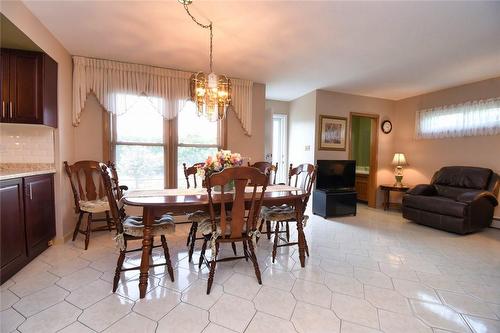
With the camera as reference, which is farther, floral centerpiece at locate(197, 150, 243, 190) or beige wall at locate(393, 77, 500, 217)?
beige wall at locate(393, 77, 500, 217)

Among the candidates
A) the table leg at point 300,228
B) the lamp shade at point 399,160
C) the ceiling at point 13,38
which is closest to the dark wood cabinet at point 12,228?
the ceiling at point 13,38

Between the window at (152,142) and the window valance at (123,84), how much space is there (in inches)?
3.8

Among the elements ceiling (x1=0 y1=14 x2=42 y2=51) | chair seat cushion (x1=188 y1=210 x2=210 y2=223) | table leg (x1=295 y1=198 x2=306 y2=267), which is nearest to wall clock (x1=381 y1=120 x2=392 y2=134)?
table leg (x1=295 y1=198 x2=306 y2=267)

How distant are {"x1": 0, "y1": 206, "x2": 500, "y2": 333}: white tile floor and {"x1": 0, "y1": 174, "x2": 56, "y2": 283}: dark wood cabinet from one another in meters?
0.14

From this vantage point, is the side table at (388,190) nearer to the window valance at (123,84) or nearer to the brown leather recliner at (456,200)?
the brown leather recliner at (456,200)

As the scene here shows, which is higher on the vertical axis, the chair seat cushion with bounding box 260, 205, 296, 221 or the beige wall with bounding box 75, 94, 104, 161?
the beige wall with bounding box 75, 94, 104, 161

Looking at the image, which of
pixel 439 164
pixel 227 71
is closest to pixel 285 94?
pixel 227 71

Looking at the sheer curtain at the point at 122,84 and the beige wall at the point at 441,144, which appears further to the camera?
the beige wall at the point at 441,144

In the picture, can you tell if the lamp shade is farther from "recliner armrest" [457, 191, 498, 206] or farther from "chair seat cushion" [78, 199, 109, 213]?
"chair seat cushion" [78, 199, 109, 213]

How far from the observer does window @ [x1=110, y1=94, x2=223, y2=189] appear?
3.58m

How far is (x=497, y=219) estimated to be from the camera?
3.82 meters

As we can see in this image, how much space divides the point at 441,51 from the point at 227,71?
9.38 feet

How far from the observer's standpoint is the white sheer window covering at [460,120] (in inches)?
152

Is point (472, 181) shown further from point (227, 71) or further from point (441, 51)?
point (227, 71)
